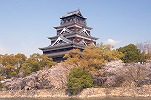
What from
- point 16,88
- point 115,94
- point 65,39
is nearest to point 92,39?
point 65,39

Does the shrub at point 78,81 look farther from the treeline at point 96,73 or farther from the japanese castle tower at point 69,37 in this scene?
the japanese castle tower at point 69,37

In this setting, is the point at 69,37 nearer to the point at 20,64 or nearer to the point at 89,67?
the point at 20,64

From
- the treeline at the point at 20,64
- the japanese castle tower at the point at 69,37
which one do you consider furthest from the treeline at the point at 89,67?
the japanese castle tower at the point at 69,37

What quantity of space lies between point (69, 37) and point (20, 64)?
1131 centimetres

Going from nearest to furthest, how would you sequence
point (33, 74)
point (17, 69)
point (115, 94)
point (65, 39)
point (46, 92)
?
point (115, 94) < point (46, 92) < point (33, 74) < point (17, 69) < point (65, 39)

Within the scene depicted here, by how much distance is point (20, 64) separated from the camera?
37.8 meters

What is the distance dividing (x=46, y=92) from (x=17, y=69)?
32.4 ft

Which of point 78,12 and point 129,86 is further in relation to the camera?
point 78,12

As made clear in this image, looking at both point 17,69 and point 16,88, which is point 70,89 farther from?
point 17,69

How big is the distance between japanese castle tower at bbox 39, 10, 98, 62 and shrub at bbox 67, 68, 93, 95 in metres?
13.8

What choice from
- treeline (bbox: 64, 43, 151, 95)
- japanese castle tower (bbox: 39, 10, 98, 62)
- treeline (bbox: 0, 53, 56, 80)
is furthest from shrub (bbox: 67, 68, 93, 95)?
japanese castle tower (bbox: 39, 10, 98, 62)

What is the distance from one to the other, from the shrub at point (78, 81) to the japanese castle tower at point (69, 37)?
1382 cm

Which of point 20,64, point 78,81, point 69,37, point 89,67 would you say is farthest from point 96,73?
point 69,37

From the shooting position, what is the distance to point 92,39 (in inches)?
1868
